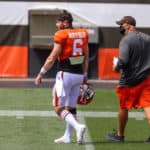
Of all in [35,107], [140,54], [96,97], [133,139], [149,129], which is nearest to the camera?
[140,54]

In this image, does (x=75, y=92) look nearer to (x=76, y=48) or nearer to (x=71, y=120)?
(x=71, y=120)

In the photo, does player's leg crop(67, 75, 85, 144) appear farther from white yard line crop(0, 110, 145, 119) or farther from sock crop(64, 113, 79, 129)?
white yard line crop(0, 110, 145, 119)

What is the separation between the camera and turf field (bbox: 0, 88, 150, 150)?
31.5ft

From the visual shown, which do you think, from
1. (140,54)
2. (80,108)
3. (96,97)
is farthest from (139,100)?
(96,97)

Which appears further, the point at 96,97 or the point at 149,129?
the point at 96,97

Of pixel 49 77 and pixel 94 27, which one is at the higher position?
pixel 94 27

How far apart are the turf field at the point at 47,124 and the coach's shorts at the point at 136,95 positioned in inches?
23.2

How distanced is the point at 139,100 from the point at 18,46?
9.77 meters

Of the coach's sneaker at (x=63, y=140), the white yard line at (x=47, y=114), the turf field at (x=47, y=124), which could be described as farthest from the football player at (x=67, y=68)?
the white yard line at (x=47, y=114)

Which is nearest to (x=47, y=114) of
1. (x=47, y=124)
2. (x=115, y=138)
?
(x=47, y=124)

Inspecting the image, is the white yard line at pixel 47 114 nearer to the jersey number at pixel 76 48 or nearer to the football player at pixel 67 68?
the football player at pixel 67 68

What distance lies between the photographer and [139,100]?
9.70 m

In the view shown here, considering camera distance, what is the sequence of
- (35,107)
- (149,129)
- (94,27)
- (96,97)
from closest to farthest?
(149,129)
(35,107)
(96,97)
(94,27)

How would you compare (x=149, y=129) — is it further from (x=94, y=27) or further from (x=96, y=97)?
(x=94, y=27)
